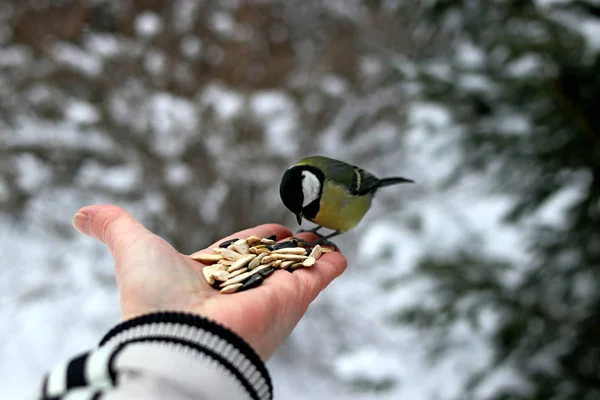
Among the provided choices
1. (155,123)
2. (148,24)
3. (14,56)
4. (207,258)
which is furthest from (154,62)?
(207,258)

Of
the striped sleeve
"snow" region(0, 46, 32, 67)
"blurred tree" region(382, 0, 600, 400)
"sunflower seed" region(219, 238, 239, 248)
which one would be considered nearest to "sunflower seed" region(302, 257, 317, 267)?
"sunflower seed" region(219, 238, 239, 248)

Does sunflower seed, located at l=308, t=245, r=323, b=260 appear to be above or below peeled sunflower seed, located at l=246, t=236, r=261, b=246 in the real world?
below

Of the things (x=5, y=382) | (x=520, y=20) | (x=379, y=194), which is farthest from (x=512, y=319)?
(x=5, y=382)

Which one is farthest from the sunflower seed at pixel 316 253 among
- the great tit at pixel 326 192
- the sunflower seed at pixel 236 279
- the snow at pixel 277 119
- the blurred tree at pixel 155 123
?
the snow at pixel 277 119

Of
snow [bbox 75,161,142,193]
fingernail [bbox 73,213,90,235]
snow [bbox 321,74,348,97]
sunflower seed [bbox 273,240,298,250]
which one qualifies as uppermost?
snow [bbox 321,74,348,97]

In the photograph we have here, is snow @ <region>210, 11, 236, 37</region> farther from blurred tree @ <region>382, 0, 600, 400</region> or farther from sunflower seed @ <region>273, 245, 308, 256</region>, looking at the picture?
sunflower seed @ <region>273, 245, 308, 256</region>

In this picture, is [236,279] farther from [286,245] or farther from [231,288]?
[286,245]

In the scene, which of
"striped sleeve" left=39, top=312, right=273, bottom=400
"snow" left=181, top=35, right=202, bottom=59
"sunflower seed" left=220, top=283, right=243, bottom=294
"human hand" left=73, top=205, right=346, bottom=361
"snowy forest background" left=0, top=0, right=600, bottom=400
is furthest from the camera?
"snow" left=181, top=35, right=202, bottom=59
